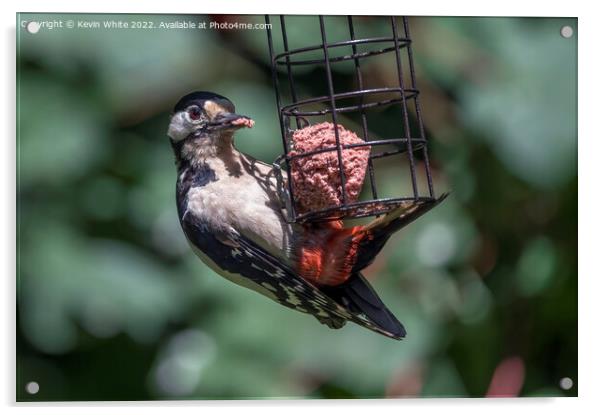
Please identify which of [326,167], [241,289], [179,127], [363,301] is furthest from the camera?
[241,289]

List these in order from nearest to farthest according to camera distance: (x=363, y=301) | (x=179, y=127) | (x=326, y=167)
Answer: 1. (x=326, y=167)
2. (x=363, y=301)
3. (x=179, y=127)

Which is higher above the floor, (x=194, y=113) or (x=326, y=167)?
(x=194, y=113)

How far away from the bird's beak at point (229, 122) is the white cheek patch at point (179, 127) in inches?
3.7

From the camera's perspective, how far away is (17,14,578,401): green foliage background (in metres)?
3.85

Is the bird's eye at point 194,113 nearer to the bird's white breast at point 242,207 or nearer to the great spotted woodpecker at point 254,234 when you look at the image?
the great spotted woodpecker at point 254,234

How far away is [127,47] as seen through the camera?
396 cm

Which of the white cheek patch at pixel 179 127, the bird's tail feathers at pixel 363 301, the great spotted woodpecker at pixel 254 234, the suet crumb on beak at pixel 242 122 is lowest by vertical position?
the bird's tail feathers at pixel 363 301

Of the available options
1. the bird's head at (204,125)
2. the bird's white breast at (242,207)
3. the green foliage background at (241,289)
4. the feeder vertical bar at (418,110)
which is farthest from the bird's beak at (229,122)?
the feeder vertical bar at (418,110)

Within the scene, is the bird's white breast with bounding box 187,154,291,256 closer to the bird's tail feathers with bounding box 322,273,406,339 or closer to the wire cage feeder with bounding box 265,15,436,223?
the wire cage feeder with bounding box 265,15,436,223

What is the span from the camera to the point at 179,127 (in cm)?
371

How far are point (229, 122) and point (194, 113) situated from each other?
146mm

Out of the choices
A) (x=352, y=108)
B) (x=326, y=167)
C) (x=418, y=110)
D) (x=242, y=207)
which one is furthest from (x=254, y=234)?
(x=418, y=110)

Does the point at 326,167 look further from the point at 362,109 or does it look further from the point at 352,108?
the point at 362,109

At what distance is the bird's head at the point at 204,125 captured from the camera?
364 centimetres
